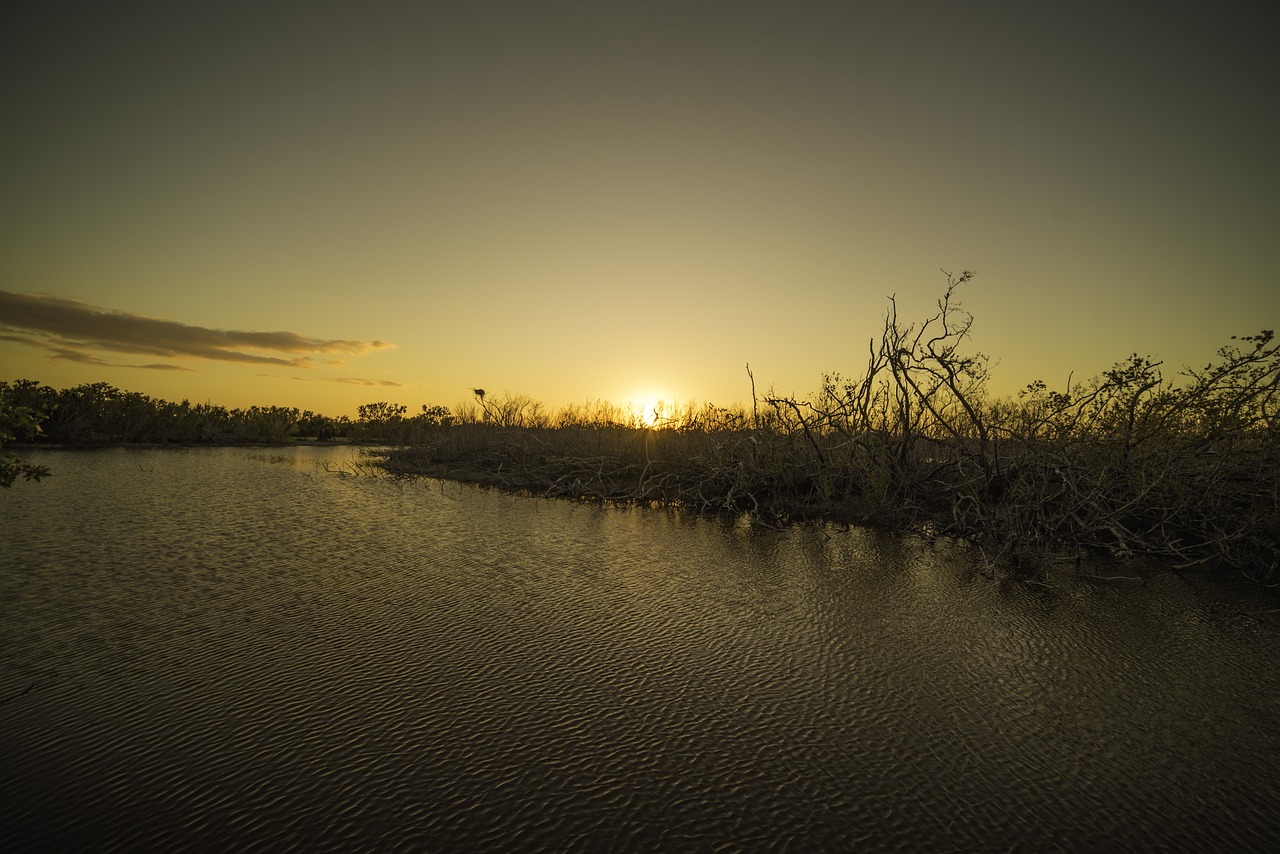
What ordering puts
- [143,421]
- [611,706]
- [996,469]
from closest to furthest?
[611,706] < [996,469] < [143,421]

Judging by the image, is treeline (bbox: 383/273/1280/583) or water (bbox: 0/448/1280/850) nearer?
water (bbox: 0/448/1280/850)

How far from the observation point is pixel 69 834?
1.86 m

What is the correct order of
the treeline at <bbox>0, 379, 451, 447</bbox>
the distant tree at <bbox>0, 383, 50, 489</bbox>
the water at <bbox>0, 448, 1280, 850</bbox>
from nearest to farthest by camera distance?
the water at <bbox>0, 448, 1280, 850</bbox> < the distant tree at <bbox>0, 383, 50, 489</bbox> < the treeline at <bbox>0, 379, 451, 447</bbox>

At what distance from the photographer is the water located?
2031 mm

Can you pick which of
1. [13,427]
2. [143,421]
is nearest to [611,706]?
[13,427]

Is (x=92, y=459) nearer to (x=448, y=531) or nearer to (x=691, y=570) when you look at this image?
(x=448, y=531)

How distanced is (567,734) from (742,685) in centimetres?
103

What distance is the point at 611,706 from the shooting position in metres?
2.84

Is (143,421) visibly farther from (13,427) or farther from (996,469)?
(996,469)

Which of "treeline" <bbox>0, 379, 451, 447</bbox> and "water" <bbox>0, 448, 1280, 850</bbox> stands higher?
"treeline" <bbox>0, 379, 451, 447</bbox>

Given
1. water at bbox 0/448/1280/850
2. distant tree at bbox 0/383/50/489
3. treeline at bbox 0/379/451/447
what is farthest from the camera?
treeline at bbox 0/379/451/447

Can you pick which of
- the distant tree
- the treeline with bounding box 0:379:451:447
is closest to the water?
the distant tree

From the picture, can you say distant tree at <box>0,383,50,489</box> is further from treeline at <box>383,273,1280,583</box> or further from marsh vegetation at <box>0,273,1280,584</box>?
treeline at <box>383,273,1280,583</box>

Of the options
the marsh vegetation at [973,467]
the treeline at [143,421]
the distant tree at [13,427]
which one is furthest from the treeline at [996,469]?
the treeline at [143,421]
